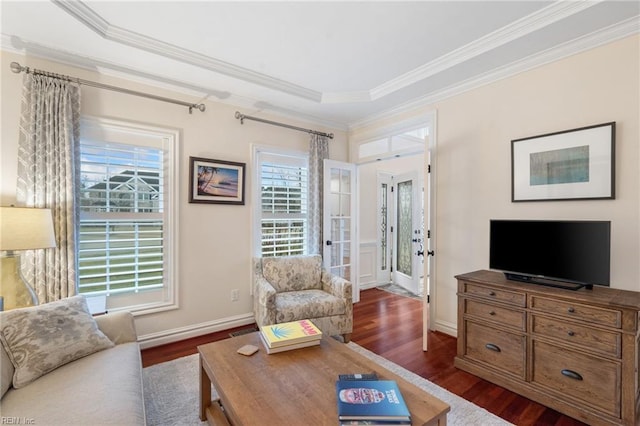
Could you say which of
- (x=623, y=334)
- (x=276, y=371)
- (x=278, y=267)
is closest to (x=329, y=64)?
(x=278, y=267)

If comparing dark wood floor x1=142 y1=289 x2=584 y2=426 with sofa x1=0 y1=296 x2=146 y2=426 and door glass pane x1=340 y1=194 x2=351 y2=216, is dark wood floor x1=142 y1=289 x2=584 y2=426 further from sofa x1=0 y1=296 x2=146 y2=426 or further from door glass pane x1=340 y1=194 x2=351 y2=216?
door glass pane x1=340 y1=194 x2=351 y2=216

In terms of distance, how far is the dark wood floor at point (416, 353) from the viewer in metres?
1.98

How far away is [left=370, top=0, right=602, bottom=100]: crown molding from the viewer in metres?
2.02

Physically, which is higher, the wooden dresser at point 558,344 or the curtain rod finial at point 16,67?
the curtain rod finial at point 16,67

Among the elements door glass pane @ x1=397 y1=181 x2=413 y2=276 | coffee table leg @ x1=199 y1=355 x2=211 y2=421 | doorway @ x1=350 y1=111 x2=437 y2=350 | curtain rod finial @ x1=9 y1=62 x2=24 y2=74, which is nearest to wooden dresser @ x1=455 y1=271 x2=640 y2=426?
doorway @ x1=350 y1=111 x2=437 y2=350

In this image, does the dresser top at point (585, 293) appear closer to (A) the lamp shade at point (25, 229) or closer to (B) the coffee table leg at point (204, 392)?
(B) the coffee table leg at point (204, 392)

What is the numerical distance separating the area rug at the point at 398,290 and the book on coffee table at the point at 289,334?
10.2 ft

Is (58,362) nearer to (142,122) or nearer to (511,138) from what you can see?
(142,122)

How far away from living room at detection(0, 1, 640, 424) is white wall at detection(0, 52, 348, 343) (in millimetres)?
11

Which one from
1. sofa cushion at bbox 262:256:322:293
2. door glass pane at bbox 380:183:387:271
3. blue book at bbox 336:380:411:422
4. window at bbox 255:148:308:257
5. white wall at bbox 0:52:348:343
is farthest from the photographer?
door glass pane at bbox 380:183:387:271

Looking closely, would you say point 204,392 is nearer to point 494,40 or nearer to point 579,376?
point 579,376

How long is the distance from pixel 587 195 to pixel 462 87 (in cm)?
151

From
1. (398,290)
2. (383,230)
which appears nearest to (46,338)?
(398,290)

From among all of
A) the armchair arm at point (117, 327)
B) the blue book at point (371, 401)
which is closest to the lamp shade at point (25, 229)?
the armchair arm at point (117, 327)
